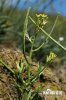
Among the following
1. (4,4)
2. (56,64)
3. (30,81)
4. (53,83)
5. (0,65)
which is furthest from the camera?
(4,4)

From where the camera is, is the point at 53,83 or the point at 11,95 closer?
the point at 11,95

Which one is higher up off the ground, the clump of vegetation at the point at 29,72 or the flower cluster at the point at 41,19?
the flower cluster at the point at 41,19

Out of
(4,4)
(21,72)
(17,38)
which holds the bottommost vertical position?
(21,72)

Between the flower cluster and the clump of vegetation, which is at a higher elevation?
the flower cluster

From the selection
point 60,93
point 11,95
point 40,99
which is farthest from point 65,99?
point 11,95

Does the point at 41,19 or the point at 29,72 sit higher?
the point at 41,19

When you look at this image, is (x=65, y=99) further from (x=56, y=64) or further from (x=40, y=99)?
(x=56, y=64)

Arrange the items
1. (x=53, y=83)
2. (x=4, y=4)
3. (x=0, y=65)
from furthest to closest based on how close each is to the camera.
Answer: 1. (x=4, y=4)
2. (x=53, y=83)
3. (x=0, y=65)

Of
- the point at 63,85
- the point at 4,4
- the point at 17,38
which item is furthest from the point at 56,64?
the point at 63,85

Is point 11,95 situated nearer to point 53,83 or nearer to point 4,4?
point 53,83

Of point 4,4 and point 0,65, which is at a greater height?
point 4,4
